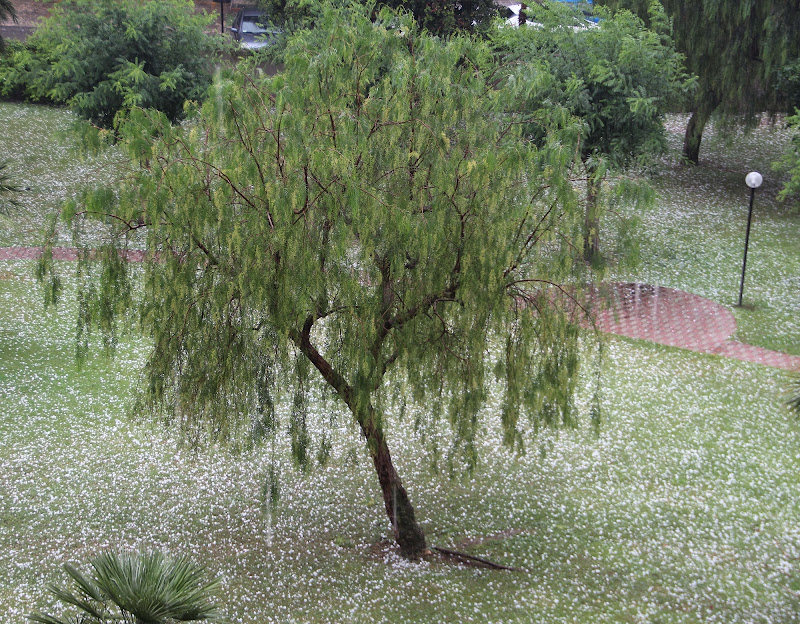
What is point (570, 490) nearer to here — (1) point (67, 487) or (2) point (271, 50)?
(1) point (67, 487)

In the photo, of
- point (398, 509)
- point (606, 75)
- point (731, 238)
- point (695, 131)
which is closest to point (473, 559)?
point (398, 509)

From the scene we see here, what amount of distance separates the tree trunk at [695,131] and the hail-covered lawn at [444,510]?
11873 mm

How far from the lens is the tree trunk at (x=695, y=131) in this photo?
85.1 feet

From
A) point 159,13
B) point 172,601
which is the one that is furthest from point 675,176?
point 172,601

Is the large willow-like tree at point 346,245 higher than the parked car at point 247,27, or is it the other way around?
the parked car at point 247,27

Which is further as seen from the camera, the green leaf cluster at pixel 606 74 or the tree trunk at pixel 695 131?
the tree trunk at pixel 695 131

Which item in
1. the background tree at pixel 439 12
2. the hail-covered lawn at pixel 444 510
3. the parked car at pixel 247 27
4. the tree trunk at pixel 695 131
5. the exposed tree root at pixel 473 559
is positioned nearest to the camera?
the hail-covered lawn at pixel 444 510

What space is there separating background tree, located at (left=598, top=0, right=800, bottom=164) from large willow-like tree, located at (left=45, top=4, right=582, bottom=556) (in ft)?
55.7

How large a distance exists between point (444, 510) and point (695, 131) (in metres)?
19.2

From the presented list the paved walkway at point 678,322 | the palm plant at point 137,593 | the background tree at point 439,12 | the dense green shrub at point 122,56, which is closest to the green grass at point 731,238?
the paved walkway at point 678,322

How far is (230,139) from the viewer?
9.53m

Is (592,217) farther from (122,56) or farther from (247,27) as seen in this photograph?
(247,27)

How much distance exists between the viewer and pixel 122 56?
75.4ft

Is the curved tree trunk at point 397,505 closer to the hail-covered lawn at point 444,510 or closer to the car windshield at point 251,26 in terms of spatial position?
the hail-covered lawn at point 444,510
